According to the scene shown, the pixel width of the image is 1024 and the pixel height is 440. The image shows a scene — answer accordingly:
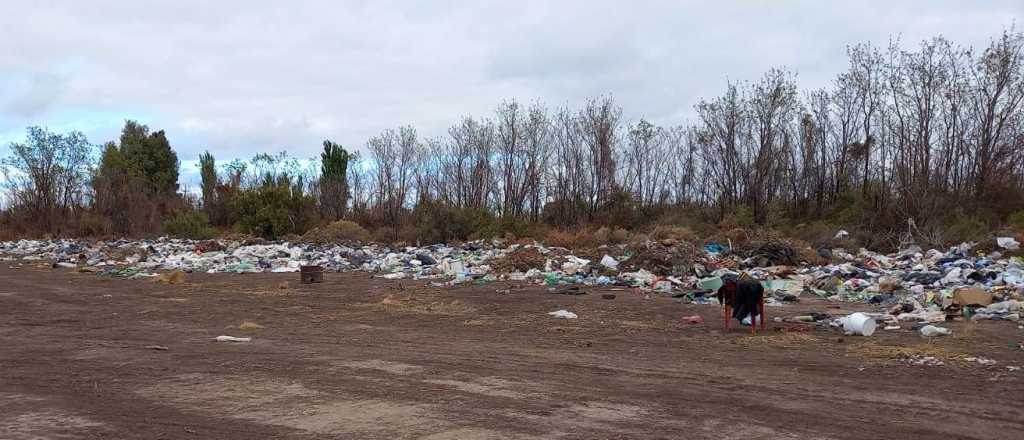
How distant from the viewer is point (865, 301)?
1084 cm

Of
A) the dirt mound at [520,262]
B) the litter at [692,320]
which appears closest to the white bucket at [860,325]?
the litter at [692,320]

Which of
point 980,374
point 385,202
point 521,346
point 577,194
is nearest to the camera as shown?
point 980,374

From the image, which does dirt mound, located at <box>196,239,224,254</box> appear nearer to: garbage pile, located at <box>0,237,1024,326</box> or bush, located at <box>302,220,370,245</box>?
garbage pile, located at <box>0,237,1024,326</box>

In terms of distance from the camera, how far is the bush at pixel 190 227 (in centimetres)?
3074

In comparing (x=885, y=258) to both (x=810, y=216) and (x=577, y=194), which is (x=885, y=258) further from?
(x=577, y=194)

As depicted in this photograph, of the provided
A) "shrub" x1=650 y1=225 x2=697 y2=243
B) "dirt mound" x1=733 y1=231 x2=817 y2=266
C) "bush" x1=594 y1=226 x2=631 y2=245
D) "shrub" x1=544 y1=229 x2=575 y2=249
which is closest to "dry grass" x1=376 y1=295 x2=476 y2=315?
"dirt mound" x1=733 y1=231 x2=817 y2=266

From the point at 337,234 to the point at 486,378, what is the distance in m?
22.8

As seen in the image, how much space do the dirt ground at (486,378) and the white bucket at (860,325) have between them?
0.19 meters

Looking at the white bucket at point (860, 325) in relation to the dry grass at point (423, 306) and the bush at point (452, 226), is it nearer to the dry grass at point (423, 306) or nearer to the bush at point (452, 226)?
the dry grass at point (423, 306)

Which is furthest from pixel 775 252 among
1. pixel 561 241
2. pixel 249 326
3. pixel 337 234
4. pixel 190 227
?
pixel 190 227

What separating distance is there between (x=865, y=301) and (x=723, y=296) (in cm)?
386

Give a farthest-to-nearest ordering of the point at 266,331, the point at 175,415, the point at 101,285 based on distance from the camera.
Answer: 1. the point at 101,285
2. the point at 266,331
3. the point at 175,415

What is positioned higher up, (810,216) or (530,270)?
(810,216)

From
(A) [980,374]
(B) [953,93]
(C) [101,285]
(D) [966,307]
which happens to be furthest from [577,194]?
(A) [980,374]
